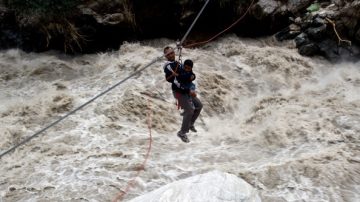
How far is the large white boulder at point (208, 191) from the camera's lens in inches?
188

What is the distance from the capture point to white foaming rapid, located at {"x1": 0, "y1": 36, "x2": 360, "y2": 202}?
6609 mm

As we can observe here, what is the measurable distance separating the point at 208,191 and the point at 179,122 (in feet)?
13.3

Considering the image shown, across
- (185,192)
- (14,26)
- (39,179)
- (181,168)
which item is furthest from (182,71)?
(14,26)

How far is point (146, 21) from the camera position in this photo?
11.9 meters

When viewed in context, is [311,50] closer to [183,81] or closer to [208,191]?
[183,81]

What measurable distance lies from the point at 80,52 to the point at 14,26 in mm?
1774

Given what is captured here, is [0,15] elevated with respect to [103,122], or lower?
elevated

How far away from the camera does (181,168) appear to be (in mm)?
7082

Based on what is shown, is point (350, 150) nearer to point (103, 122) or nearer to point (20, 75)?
point (103, 122)

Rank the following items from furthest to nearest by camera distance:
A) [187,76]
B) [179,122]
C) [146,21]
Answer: [146,21] → [179,122] → [187,76]

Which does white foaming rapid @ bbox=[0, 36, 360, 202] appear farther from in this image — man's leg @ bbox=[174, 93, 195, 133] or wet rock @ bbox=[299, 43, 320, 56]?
man's leg @ bbox=[174, 93, 195, 133]

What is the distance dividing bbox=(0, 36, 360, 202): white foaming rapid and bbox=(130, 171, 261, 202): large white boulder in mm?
1297

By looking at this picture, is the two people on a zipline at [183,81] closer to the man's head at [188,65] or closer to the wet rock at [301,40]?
the man's head at [188,65]

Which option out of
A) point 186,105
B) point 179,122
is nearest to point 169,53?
point 186,105
